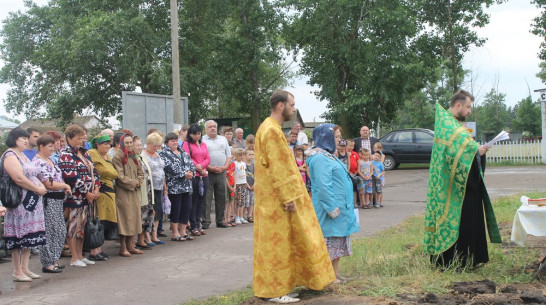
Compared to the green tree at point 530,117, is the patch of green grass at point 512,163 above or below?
below

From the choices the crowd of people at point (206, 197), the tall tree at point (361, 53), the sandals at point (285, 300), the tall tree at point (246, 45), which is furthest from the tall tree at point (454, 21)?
the sandals at point (285, 300)

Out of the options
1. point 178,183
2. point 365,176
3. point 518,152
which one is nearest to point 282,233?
point 178,183

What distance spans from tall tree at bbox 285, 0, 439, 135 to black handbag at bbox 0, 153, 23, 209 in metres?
21.5

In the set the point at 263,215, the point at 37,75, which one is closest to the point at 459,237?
the point at 263,215

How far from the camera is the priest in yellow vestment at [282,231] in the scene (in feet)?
17.0

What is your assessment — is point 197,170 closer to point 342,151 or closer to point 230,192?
point 230,192

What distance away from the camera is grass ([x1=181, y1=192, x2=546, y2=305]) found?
5465mm

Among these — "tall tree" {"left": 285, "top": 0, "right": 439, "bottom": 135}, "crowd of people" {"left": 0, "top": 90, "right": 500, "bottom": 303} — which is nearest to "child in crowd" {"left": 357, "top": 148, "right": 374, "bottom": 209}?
"crowd of people" {"left": 0, "top": 90, "right": 500, "bottom": 303}

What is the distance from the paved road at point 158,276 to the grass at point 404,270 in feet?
2.27

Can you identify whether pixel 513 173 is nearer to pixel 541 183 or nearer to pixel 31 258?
pixel 541 183

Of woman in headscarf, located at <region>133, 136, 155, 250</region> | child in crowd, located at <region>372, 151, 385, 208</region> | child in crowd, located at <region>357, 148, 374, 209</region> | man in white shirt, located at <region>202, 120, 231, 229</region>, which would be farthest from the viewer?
child in crowd, located at <region>372, 151, 385, 208</region>

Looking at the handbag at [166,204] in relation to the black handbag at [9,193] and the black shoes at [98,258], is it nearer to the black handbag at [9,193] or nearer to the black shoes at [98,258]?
the black shoes at [98,258]

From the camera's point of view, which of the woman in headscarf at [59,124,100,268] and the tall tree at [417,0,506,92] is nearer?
the woman in headscarf at [59,124,100,268]

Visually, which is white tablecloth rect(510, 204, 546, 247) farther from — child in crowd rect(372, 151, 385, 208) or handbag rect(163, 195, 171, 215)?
child in crowd rect(372, 151, 385, 208)
